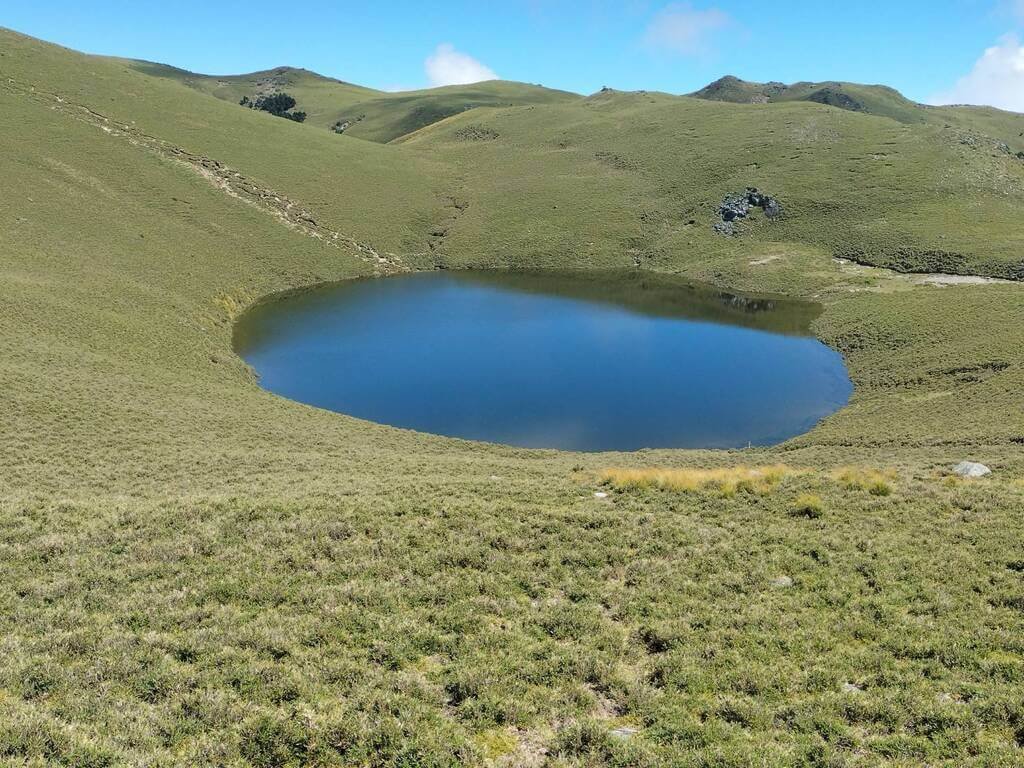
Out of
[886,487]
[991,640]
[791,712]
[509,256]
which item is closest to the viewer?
[791,712]

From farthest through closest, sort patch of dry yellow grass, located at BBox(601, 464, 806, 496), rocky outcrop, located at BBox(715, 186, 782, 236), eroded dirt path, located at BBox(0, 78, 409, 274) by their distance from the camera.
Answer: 1. rocky outcrop, located at BBox(715, 186, 782, 236)
2. eroded dirt path, located at BBox(0, 78, 409, 274)
3. patch of dry yellow grass, located at BBox(601, 464, 806, 496)

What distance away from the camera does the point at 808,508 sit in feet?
57.4

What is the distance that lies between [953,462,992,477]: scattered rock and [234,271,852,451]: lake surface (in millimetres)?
14076

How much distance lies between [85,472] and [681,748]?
22.8 metres

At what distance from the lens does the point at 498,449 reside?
33219mm

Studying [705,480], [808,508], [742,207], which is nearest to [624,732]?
[808,508]

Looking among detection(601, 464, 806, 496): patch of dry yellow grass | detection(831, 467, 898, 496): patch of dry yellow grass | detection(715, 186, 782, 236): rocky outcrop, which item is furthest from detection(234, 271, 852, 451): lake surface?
detection(715, 186, 782, 236): rocky outcrop

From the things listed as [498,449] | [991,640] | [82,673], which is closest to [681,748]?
[991,640]

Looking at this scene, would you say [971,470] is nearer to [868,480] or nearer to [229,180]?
[868,480]

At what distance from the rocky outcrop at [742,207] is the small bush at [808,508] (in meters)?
81.1

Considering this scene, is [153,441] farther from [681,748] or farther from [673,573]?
[681,748]

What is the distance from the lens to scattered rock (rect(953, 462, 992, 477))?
71.0ft

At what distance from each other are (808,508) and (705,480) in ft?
10.7

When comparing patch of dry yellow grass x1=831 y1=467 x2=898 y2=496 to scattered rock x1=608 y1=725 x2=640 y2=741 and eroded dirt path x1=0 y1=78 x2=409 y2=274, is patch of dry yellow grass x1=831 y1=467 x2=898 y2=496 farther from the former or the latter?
eroded dirt path x1=0 y1=78 x2=409 y2=274
